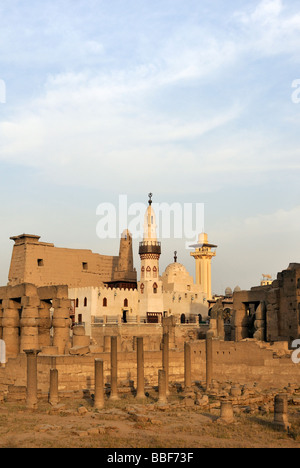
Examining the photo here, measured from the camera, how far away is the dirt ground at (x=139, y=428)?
58.1ft

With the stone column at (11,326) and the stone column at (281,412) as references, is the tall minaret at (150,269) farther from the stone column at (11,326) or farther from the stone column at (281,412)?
the stone column at (281,412)

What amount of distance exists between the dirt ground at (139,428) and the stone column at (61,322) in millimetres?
9047

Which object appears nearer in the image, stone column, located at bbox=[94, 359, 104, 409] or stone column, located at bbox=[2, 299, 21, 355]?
stone column, located at bbox=[94, 359, 104, 409]

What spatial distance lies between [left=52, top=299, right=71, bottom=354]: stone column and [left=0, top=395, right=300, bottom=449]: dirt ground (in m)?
9.05

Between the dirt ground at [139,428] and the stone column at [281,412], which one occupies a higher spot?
the stone column at [281,412]

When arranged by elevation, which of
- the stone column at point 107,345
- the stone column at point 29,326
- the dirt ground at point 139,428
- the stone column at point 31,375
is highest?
the stone column at point 29,326

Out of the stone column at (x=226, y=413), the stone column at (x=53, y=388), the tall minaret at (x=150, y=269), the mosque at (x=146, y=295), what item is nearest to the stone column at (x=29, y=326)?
the stone column at (x=53, y=388)

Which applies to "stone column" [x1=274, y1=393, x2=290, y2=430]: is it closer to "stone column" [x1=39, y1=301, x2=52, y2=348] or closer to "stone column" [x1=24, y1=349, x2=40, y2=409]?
"stone column" [x1=24, y1=349, x2=40, y2=409]

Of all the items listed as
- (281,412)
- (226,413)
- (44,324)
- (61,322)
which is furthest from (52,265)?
(281,412)

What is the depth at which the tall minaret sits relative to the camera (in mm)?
59809

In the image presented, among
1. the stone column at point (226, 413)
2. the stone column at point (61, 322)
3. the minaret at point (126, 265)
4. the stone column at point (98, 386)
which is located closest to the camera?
the stone column at point (226, 413)

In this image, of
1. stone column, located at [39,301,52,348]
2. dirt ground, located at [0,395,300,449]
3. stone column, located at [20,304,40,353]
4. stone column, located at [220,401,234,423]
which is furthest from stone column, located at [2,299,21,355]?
stone column, located at [220,401,234,423]

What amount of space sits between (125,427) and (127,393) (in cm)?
892

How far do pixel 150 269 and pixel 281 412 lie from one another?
4122 cm
